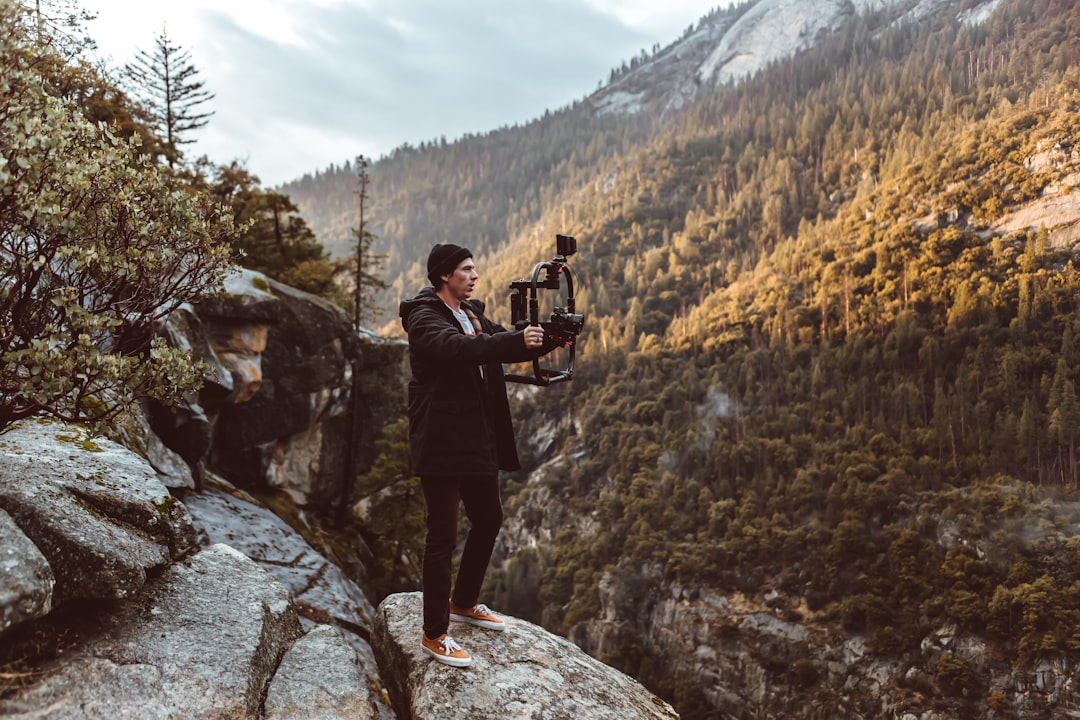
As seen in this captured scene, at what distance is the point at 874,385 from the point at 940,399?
1315 centimetres

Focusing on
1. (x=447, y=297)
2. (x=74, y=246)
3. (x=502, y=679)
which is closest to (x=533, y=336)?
(x=447, y=297)

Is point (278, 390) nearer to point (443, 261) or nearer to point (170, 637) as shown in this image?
point (170, 637)

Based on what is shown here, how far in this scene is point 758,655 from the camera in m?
80.1

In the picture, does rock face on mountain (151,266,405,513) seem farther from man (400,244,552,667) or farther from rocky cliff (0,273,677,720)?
man (400,244,552,667)

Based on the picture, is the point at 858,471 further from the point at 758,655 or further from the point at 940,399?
the point at 758,655

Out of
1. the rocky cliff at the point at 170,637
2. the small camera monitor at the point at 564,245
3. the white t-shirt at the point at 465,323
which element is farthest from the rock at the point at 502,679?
the small camera monitor at the point at 564,245

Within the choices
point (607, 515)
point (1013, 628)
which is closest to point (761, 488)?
Answer: point (607, 515)

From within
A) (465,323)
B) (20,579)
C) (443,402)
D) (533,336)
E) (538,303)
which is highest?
(538,303)

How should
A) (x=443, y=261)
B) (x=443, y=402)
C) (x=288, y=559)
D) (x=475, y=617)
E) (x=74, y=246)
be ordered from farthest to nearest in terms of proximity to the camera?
(x=288, y=559) → (x=475, y=617) → (x=443, y=261) → (x=443, y=402) → (x=74, y=246)

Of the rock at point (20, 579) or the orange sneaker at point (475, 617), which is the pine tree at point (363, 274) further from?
the rock at point (20, 579)

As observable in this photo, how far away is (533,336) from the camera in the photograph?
14.5ft

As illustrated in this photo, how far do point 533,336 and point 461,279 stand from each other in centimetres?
114

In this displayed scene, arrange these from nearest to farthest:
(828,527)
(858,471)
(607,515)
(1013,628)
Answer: (1013,628) → (828,527) → (858,471) → (607,515)

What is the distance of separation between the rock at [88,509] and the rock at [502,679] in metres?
2.16
